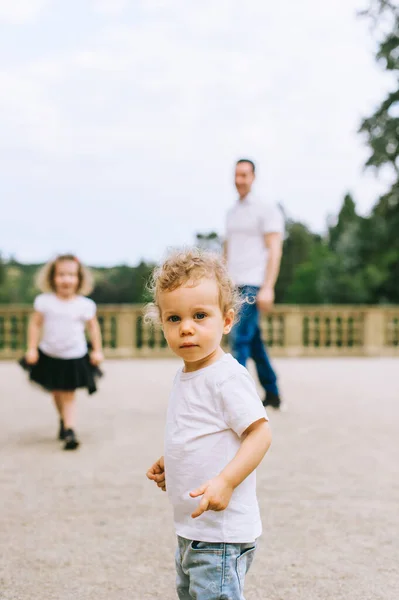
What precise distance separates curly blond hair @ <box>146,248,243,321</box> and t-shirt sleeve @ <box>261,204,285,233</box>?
13.9 ft

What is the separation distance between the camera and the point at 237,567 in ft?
7.04

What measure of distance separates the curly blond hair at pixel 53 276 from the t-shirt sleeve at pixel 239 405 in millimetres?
3788

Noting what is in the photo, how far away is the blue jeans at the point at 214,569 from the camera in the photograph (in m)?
2.10

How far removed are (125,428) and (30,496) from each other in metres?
2.44

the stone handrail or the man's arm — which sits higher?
the man's arm

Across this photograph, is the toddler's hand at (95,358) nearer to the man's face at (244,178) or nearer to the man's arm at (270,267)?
the man's arm at (270,267)

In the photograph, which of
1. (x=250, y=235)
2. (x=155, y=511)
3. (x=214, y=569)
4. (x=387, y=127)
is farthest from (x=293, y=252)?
(x=214, y=569)

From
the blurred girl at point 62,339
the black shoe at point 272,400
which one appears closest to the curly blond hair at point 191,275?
the blurred girl at point 62,339

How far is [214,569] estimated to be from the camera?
2.11 m

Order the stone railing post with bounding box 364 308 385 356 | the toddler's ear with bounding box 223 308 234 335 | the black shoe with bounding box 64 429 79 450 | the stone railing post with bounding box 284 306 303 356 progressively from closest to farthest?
the toddler's ear with bounding box 223 308 234 335 → the black shoe with bounding box 64 429 79 450 → the stone railing post with bounding box 284 306 303 356 → the stone railing post with bounding box 364 308 385 356

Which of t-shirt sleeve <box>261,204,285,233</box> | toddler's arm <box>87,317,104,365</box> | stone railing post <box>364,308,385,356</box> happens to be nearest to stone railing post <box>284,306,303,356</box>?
stone railing post <box>364,308,385,356</box>

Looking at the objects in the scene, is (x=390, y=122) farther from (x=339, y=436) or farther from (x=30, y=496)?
(x=30, y=496)

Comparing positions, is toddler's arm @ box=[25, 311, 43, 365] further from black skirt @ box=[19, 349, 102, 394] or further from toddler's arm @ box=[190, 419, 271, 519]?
toddler's arm @ box=[190, 419, 271, 519]

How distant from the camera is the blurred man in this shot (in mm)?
6590
